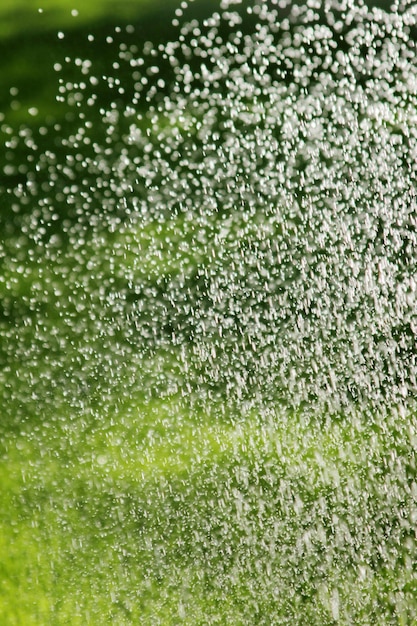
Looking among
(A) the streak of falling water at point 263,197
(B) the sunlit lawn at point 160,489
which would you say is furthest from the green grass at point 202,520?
(A) the streak of falling water at point 263,197

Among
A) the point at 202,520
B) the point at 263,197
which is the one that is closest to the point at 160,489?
the point at 202,520

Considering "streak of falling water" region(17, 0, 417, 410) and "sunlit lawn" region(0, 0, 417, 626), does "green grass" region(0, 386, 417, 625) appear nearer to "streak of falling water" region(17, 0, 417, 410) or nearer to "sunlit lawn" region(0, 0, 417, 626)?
"sunlit lawn" region(0, 0, 417, 626)

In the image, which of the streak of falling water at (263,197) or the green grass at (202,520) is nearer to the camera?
the green grass at (202,520)

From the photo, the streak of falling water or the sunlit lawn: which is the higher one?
the streak of falling water

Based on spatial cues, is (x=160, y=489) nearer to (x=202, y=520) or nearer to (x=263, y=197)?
(x=202, y=520)

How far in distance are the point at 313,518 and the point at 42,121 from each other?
5.70 feet

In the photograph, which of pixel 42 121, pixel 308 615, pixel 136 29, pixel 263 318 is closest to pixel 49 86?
pixel 42 121

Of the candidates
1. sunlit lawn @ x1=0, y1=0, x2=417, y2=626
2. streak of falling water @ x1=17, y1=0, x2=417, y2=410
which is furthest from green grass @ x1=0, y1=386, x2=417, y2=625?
streak of falling water @ x1=17, y1=0, x2=417, y2=410

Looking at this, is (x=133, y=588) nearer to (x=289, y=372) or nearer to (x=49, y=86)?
(x=289, y=372)

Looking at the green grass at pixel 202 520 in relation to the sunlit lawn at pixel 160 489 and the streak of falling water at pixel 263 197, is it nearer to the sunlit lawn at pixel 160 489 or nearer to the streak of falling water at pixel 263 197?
the sunlit lawn at pixel 160 489

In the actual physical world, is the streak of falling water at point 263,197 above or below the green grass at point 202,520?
above

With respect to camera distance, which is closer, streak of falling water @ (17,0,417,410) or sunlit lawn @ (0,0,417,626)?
sunlit lawn @ (0,0,417,626)

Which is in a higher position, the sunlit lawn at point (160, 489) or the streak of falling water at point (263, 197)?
the streak of falling water at point (263, 197)

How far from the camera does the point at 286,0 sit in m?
2.98
